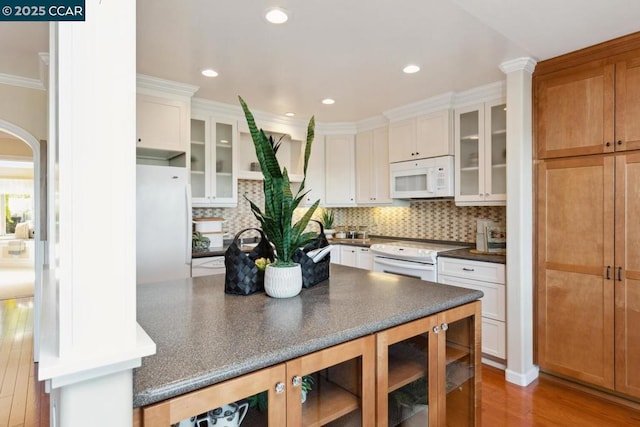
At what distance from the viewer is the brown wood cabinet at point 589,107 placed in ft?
7.50

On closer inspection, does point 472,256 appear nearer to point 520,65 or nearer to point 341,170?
point 520,65

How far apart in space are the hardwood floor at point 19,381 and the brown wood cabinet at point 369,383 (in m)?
2.12

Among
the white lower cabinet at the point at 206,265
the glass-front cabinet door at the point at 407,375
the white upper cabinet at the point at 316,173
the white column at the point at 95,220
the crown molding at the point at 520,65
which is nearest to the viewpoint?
the white column at the point at 95,220

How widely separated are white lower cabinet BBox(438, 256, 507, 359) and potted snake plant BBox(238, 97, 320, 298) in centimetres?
206

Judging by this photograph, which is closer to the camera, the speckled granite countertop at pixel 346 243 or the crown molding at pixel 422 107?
the speckled granite countertop at pixel 346 243

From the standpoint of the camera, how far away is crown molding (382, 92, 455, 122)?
3452 mm

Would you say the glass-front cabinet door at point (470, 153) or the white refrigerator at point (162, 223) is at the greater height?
the glass-front cabinet door at point (470, 153)

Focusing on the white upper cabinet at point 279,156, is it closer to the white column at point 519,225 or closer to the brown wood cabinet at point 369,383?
the white column at point 519,225

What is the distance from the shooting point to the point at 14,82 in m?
2.93

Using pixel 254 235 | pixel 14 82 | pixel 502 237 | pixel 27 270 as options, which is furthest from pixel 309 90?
pixel 27 270

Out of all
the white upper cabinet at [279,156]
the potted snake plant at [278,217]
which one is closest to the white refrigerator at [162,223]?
the white upper cabinet at [279,156]

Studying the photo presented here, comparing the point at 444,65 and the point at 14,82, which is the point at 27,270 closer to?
the point at 14,82

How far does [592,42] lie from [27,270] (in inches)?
409

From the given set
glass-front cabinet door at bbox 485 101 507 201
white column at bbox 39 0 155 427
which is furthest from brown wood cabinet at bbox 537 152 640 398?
white column at bbox 39 0 155 427
